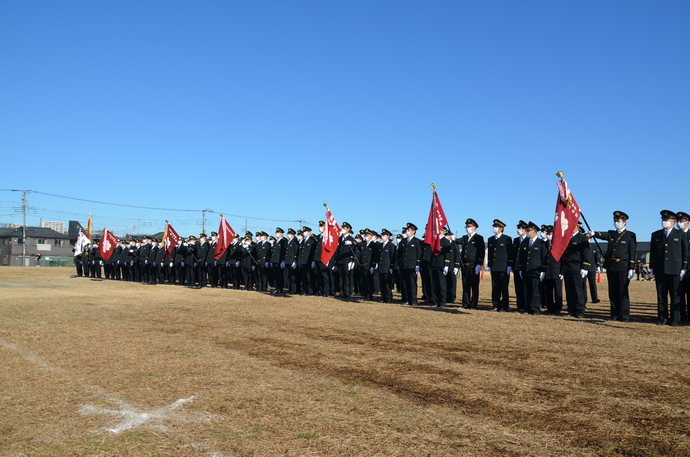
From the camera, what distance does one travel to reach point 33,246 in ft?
283

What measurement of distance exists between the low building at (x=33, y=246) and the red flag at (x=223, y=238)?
6373 centimetres

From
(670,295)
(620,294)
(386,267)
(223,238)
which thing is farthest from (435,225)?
(223,238)

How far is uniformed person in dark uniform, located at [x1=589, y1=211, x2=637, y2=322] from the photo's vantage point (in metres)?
12.1

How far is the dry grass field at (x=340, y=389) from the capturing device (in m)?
4.15

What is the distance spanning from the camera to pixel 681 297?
11938 mm

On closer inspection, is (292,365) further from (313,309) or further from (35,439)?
(313,309)

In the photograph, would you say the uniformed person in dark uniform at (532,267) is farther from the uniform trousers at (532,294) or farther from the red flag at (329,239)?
the red flag at (329,239)

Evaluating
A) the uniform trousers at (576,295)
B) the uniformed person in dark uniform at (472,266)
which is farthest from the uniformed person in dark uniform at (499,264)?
the uniform trousers at (576,295)

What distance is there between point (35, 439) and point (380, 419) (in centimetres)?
263

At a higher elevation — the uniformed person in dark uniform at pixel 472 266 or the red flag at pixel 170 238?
the red flag at pixel 170 238

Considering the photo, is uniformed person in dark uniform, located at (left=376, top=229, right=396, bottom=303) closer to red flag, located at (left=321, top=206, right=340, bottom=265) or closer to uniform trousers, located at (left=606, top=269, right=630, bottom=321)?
red flag, located at (left=321, top=206, right=340, bottom=265)

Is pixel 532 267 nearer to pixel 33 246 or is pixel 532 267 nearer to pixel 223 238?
pixel 223 238

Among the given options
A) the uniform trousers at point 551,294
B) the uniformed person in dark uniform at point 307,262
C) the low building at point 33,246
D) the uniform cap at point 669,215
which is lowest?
the uniform trousers at point 551,294

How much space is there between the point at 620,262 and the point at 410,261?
5.77 m
